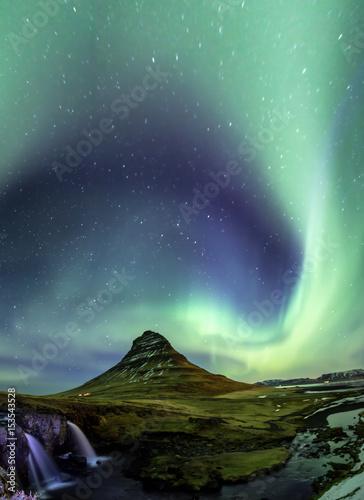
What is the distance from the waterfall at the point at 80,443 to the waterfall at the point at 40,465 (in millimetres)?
4421

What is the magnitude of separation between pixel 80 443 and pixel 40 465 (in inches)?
278

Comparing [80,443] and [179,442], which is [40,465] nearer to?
[80,443]

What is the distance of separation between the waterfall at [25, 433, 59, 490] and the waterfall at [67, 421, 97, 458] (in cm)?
442

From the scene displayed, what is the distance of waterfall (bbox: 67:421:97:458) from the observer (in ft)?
90.5

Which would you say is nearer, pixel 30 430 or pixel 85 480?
pixel 85 480

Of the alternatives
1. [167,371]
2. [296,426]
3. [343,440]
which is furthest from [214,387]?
[343,440]

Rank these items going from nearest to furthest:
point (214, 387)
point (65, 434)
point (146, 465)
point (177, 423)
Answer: point (146, 465) < point (65, 434) < point (177, 423) < point (214, 387)

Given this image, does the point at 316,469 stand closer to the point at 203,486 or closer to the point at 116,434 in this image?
the point at 203,486

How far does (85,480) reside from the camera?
2153 centimetres

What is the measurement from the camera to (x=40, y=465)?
22031 millimetres

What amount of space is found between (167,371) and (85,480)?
7463 inches

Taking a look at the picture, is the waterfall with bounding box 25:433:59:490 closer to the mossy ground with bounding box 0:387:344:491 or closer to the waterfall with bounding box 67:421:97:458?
the waterfall with bounding box 67:421:97:458

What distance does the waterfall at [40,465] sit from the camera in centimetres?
2084

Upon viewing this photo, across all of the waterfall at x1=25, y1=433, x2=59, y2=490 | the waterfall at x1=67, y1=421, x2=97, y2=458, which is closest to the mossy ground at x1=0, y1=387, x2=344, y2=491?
the waterfall at x1=67, y1=421, x2=97, y2=458
